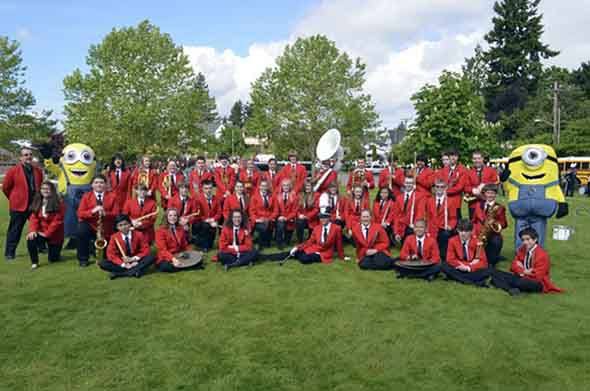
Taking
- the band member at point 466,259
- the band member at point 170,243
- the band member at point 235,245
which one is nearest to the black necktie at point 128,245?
the band member at point 170,243

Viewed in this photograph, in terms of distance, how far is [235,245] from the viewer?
286 inches

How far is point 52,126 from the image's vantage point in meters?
37.9

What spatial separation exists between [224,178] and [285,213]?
7.99 feet

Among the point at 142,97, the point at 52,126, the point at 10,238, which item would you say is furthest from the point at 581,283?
the point at 52,126

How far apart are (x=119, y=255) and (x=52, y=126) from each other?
3652cm

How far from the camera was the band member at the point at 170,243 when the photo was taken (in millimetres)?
6656

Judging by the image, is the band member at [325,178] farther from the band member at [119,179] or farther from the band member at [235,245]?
the band member at [119,179]

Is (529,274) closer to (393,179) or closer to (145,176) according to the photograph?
(393,179)

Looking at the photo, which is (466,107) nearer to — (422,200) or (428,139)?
(428,139)

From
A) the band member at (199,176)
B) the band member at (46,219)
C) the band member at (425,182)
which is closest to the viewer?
the band member at (46,219)

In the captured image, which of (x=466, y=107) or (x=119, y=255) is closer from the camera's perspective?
(x=119, y=255)

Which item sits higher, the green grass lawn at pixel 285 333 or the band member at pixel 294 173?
the band member at pixel 294 173

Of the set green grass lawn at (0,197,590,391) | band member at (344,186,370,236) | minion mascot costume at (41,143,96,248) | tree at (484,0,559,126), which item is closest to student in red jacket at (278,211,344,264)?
green grass lawn at (0,197,590,391)

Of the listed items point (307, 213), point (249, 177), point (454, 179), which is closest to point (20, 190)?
point (249, 177)
